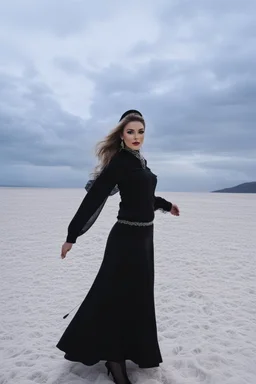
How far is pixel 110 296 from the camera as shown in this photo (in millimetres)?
3064

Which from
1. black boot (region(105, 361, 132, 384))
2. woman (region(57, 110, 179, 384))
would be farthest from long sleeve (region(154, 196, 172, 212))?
black boot (region(105, 361, 132, 384))

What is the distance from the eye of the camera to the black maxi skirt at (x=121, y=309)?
10.0 ft

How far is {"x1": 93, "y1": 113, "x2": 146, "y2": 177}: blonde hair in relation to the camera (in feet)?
10.3

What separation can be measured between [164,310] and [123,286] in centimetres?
246

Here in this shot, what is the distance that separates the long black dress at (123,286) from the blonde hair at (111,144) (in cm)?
10

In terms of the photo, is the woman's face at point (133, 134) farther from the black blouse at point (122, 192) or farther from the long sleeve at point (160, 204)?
the long sleeve at point (160, 204)

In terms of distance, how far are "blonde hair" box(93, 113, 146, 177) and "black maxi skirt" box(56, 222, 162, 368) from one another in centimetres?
54

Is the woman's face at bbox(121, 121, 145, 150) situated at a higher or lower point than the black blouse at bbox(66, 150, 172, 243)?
higher

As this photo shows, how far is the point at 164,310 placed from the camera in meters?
5.28

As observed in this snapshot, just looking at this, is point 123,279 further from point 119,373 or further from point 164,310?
point 164,310

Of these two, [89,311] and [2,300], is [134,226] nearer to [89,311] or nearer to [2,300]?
[89,311]

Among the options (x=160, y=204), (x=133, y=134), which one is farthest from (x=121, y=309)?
(x=133, y=134)

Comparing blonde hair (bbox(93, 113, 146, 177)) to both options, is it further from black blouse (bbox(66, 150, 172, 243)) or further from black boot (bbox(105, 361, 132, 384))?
black boot (bbox(105, 361, 132, 384))

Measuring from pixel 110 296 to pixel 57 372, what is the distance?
1.00 metres
